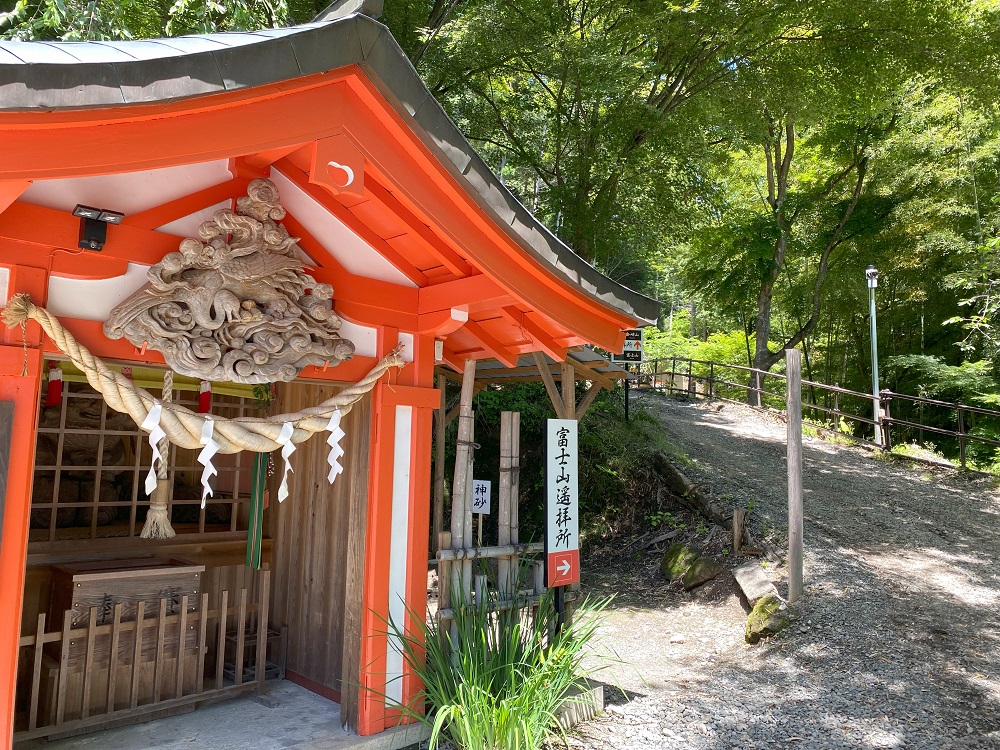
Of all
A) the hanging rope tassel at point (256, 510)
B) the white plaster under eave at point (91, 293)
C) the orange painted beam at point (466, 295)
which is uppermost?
the orange painted beam at point (466, 295)

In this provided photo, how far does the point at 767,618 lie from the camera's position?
6.21 m

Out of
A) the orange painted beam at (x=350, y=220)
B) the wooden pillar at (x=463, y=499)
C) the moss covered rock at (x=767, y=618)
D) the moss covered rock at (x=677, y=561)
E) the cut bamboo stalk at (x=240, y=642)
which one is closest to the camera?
the orange painted beam at (x=350, y=220)

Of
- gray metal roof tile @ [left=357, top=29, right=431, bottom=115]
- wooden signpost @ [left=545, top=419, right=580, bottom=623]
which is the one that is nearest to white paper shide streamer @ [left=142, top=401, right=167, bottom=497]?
→ gray metal roof tile @ [left=357, top=29, right=431, bottom=115]

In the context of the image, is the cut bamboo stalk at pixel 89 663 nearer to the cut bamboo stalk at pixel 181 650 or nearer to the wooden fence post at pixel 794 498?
the cut bamboo stalk at pixel 181 650

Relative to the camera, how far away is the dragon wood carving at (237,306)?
127 inches

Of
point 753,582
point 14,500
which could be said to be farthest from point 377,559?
point 753,582

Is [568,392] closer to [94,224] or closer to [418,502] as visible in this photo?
[418,502]

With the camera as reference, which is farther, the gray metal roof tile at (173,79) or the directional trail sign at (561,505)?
the directional trail sign at (561,505)

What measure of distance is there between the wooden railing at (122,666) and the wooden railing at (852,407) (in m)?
9.99

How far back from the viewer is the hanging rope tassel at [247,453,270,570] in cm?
504

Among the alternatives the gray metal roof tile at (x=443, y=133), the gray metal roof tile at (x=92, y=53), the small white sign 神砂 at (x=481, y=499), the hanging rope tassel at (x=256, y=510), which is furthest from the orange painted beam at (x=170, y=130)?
the small white sign 神砂 at (x=481, y=499)

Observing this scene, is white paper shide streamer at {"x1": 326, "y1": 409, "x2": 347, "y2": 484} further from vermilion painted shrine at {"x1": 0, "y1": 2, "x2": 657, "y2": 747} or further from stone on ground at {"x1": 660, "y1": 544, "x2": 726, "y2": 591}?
stone on ground at {"x1": 660, "y1": 544, "x2": 726, "y2": 591}

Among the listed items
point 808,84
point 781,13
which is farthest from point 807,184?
point 781,13

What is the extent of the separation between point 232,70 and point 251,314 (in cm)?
126
